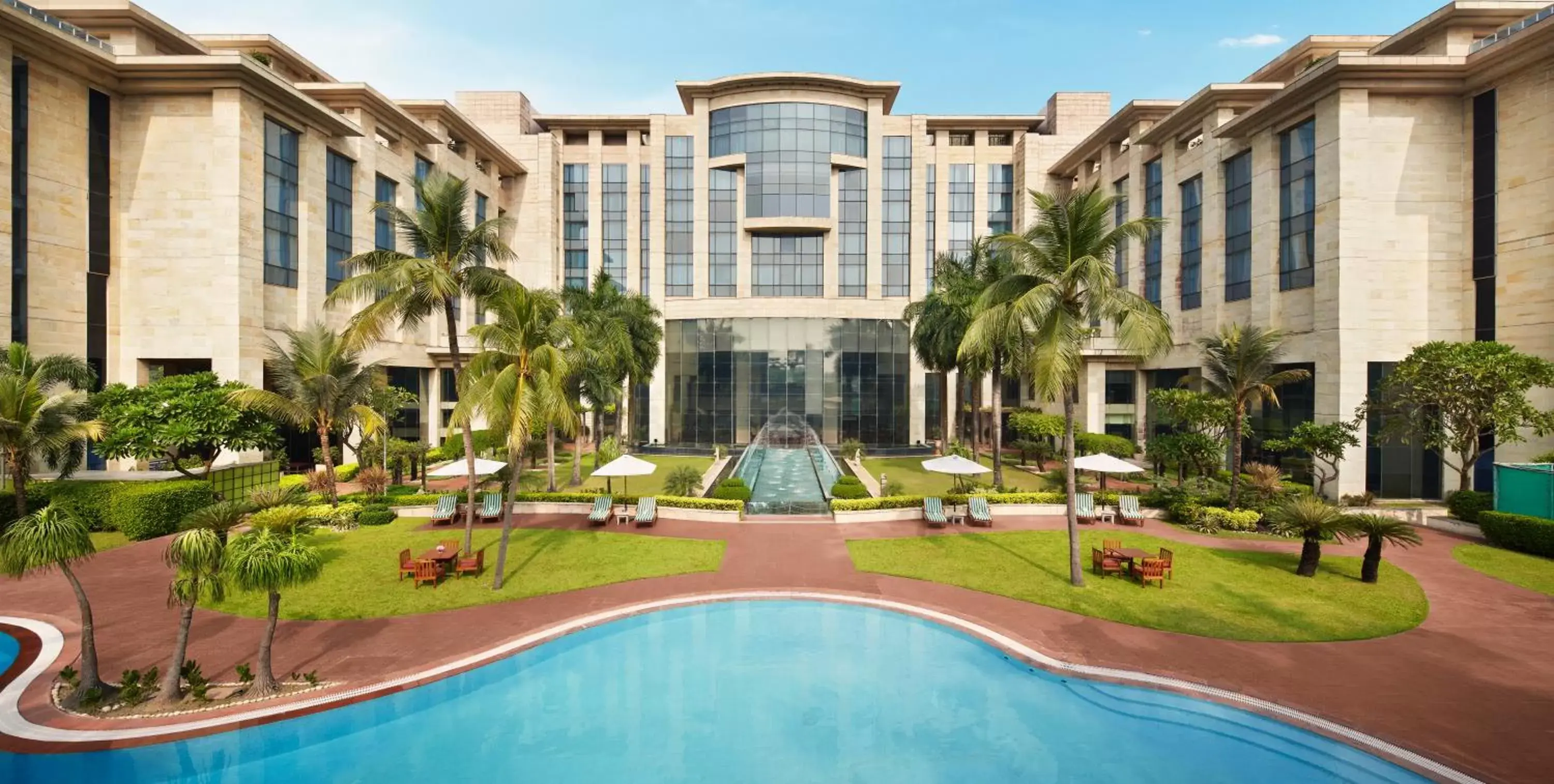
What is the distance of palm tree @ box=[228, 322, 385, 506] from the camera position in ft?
82.6

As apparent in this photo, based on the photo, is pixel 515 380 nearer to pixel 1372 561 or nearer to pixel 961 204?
pixel 1372 561

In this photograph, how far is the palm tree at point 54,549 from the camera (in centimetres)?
929

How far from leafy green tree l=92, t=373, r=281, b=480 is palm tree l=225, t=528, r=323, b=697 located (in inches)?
640

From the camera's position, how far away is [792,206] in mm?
49719

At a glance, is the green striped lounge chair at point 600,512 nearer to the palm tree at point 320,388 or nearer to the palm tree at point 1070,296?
the palm tree at point 320,388

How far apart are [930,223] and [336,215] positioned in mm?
43655

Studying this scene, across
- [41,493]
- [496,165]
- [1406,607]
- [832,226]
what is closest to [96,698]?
[41,493]

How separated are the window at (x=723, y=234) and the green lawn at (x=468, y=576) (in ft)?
107

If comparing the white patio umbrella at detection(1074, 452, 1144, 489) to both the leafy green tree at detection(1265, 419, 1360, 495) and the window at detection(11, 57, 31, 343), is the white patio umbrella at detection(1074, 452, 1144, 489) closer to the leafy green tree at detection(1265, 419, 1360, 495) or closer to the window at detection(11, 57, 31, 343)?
the leafy green tree at detection(1265, 419, 1360, 495)

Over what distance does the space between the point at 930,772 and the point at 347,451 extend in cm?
4078

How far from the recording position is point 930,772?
356 inches

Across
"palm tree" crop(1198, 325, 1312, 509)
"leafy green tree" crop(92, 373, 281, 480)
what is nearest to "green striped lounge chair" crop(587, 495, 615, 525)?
"leafy green tree" crop(92, 373, 281, 480)

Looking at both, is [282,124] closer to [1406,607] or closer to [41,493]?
[41,493]

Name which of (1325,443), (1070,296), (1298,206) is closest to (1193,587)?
(1070,296)
